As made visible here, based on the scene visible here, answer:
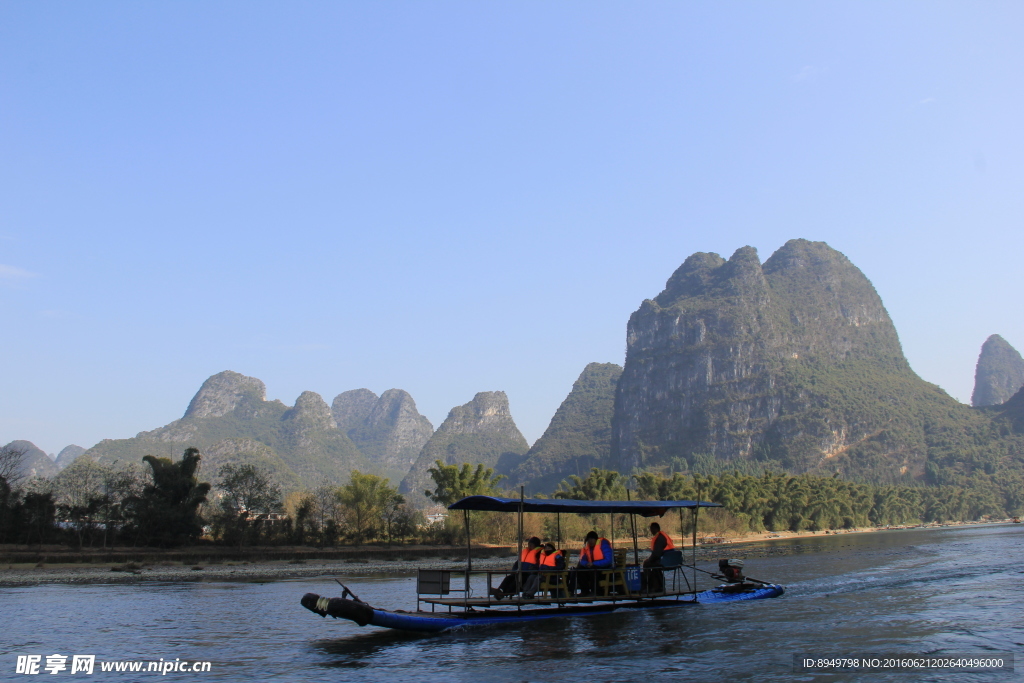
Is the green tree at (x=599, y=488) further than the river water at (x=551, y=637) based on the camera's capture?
Yes

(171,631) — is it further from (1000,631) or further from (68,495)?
(68,495)

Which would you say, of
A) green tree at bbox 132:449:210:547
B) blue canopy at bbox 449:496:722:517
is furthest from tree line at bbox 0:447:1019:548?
blue canopy at bbox 449:496:722:517

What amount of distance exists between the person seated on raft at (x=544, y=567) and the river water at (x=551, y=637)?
0.83 metres

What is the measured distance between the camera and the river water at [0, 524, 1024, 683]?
46.2 feet

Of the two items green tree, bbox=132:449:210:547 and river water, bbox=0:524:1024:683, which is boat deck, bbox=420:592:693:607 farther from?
green tree, bbox=132:449:210:547

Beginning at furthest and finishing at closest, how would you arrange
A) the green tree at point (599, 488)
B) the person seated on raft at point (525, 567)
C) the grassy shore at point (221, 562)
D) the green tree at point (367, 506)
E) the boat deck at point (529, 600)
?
the green tree at point (599, 488)
the green tree at point (367, 506)
the grassy shore at point (221, 562)
the person seated on raft at point (525, 567)
the boat deck at point (529, 600)

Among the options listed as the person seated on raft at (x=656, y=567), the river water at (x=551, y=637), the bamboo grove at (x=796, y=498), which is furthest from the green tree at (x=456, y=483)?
the person seated on raft at (x=656, y=567)

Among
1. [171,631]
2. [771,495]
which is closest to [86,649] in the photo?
[171,631]

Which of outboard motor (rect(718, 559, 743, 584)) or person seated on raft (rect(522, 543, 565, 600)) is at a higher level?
person seated on raft (rect(522, 543, 565, 600))

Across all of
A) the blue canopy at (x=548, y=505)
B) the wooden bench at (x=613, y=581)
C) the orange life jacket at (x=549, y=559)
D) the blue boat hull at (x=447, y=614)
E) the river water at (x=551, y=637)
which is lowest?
the river water at (x=551, y=637)

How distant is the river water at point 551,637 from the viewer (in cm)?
1408

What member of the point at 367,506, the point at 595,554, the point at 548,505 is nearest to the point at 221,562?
the point at 367,506

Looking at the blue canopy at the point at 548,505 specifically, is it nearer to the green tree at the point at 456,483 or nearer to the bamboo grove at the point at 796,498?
the bamboo grove at the point at 796,498

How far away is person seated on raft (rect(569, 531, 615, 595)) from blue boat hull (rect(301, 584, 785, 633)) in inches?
21.2
